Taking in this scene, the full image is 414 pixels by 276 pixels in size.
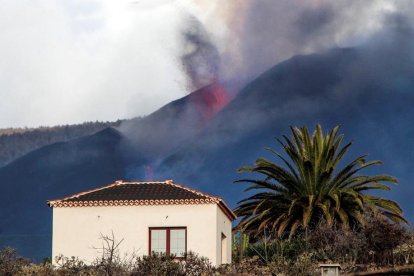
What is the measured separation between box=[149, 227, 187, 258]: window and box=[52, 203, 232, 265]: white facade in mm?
176

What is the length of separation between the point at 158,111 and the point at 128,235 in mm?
125021

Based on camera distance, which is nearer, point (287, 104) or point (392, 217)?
point (392, 217)

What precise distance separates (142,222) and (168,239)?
1513mm

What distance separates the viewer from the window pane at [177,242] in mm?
51250

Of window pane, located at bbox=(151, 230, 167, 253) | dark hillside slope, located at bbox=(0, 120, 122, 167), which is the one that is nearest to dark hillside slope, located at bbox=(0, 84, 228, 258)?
dark hillside slope, located at bbox=(0, 120, 122, 167)

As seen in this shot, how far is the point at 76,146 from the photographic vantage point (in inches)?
7175

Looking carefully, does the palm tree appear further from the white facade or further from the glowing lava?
the glowing lava

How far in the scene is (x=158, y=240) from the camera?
169 ft

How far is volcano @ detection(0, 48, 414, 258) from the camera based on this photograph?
169250mm

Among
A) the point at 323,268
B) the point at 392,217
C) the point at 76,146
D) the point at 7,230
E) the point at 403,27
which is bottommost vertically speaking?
the point at 323,268

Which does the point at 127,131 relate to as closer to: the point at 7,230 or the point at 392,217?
the point at 7,230

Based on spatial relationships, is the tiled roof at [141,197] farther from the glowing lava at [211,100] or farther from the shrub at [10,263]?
the glowing lava at [211,100]

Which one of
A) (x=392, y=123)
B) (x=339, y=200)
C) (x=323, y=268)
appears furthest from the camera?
(x=392, y=123)

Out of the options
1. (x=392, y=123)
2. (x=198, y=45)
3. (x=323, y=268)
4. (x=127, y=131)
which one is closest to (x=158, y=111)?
(x=127, y=131)
